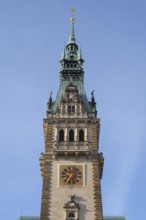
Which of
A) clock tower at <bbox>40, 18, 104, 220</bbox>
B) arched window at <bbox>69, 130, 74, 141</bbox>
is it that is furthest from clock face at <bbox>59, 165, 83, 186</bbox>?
arched window at <bbox>69, 130, 74, 141</bbox>

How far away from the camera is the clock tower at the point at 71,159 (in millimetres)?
62375

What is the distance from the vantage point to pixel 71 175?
64812mm

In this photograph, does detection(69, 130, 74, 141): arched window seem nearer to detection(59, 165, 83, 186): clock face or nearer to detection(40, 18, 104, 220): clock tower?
detection(40, 18, 104, 220): clock tower

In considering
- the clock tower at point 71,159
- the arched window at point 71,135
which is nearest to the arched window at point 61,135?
the clock tower at point 71,159

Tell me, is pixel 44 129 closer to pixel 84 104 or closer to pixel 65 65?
pixel 84 104

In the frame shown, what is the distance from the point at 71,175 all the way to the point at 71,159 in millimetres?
2536

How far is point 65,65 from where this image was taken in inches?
3233

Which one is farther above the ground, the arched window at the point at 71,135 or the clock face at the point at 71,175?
the arched window at the point at 71,135

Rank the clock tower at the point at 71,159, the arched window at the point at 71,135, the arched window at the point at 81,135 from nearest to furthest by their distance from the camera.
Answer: the clock tower at the point at 71,159, the arched window at the point at 71,135, the arched window at the point at 81,135

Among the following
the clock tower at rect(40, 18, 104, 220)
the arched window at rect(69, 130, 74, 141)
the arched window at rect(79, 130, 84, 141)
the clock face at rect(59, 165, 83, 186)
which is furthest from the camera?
the arched window at rect(79, 130, 84, 141)

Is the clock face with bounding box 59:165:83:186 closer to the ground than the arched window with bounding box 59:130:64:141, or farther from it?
closer to the ground

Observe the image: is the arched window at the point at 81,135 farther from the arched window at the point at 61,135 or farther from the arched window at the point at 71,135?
the arched window at the point at 61,135

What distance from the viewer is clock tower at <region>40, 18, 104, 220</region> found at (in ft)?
205

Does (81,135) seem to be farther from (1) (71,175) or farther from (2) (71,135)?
(1) (71,175)
